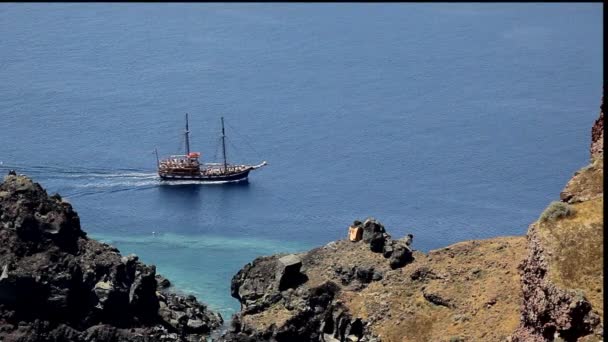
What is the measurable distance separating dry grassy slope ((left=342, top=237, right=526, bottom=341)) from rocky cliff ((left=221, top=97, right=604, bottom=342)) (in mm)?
99

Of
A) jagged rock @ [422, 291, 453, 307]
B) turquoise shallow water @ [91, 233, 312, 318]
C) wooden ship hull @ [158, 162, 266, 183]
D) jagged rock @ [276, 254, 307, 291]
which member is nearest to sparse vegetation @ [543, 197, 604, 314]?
jagged rock @ [422, 291, 453, 307]

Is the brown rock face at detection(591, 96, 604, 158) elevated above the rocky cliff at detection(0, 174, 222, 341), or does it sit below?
above

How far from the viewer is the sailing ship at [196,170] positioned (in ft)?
641

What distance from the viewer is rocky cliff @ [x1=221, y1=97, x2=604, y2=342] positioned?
88250 mm

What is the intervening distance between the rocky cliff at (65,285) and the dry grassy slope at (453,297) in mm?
17168

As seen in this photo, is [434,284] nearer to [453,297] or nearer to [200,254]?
[453,297]

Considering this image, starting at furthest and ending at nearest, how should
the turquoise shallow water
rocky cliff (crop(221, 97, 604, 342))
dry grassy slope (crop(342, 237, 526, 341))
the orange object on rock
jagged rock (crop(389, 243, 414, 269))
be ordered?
the turquoise shallow water, the orange object on rock, jagged rock (crop(389, 243, 414, 269)), dry grassy slope (crop(342, 237, 526, 341)), rocky cliff (crop(221, 97, 604, 342))

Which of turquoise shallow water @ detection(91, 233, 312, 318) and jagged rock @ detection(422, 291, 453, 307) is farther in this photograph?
turquoise shallow water @ detection(91, 233, 312, 318)

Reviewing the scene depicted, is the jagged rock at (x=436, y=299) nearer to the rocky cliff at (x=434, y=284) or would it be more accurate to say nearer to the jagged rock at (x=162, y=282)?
the rocky cliff at (x=434, y=284)

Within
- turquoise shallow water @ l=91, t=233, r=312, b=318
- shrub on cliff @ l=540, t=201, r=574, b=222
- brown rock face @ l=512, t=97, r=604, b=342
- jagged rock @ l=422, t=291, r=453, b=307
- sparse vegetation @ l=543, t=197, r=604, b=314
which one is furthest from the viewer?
turquoise shallow water @ l=91, t=233, r=312, b=318

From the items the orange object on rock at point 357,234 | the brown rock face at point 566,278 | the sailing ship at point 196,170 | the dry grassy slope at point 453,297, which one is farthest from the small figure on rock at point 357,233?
the sailing ship at point 196,170

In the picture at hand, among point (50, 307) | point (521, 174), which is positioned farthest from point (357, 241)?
point (521, 174)

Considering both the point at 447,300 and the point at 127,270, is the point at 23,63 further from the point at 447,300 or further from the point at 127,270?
the point at 447,300

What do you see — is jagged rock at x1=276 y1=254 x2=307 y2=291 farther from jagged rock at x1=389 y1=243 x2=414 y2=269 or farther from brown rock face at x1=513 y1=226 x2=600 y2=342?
brown rock face at x1=513 y1=226 x2=600 y2=342
